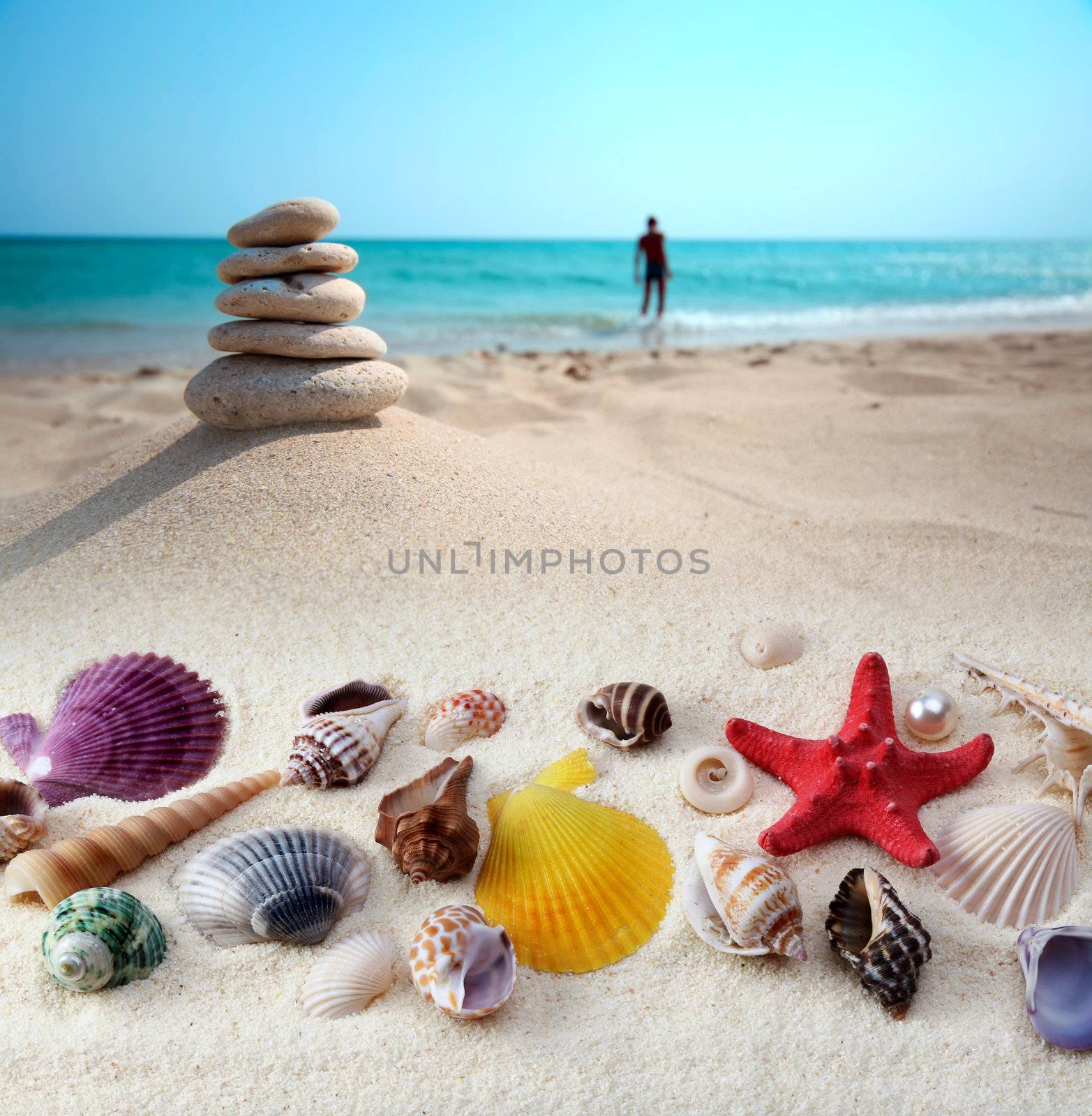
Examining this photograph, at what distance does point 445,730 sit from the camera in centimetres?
240

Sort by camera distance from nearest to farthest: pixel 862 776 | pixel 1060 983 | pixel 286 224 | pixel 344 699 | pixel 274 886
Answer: pixel 1060 983 → pixel 274 886 → pixel 862 776 → pixel 344 699 → pixel 286 224

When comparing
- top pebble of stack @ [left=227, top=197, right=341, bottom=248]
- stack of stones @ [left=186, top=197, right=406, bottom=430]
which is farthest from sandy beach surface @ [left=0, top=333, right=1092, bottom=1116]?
top pebble of stack @ [left=227, top=197, right=341, bottom=248]

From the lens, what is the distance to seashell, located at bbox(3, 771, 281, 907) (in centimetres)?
189

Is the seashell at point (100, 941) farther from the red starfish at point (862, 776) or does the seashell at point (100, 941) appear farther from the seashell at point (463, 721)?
the red starfish at point (862, 776)

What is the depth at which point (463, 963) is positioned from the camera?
1696 millimetres

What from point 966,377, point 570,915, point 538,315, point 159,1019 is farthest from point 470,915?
point 538,315

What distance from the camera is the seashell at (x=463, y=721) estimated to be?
240 centimetres

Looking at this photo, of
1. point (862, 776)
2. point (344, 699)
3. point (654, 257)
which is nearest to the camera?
point (862, 776)

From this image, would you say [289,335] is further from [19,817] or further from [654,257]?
[654,257]

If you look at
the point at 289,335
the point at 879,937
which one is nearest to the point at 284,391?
the point at 289,335

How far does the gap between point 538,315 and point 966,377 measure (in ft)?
26.6

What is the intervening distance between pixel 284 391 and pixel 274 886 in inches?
91.1

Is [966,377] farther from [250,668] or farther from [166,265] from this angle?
[166,265]

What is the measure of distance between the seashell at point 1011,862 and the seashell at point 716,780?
18.8 inches
